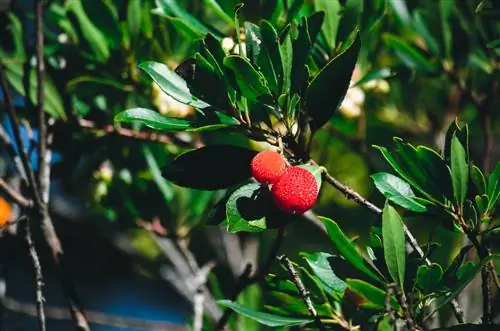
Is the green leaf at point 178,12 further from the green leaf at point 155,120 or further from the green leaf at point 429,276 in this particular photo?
the green leaf at point 429,276

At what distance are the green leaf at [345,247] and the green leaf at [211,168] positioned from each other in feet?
0.52

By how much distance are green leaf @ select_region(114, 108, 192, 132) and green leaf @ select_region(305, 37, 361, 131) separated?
0.52ft

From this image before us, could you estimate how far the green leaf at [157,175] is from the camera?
1273 mm

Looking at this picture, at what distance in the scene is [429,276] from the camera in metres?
0.72

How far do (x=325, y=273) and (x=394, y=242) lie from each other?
0.13 m

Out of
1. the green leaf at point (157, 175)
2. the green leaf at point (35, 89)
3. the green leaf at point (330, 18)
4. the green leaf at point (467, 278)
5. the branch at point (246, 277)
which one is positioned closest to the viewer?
the green leaf at point (467, 278)

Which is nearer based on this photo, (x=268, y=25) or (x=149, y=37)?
(x=268, y=25)

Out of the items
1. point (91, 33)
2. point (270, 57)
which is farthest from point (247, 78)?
point (91, 33)

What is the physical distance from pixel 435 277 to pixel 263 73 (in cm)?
31

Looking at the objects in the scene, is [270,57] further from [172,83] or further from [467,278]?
[467,278]

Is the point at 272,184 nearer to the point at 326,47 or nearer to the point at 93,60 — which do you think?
the point at 326,47

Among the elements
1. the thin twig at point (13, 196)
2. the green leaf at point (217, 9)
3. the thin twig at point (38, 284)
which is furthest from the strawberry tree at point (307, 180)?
the thin twig at point (13, 196)

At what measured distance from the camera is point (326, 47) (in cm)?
103

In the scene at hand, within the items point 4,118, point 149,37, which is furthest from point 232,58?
point 4,118
